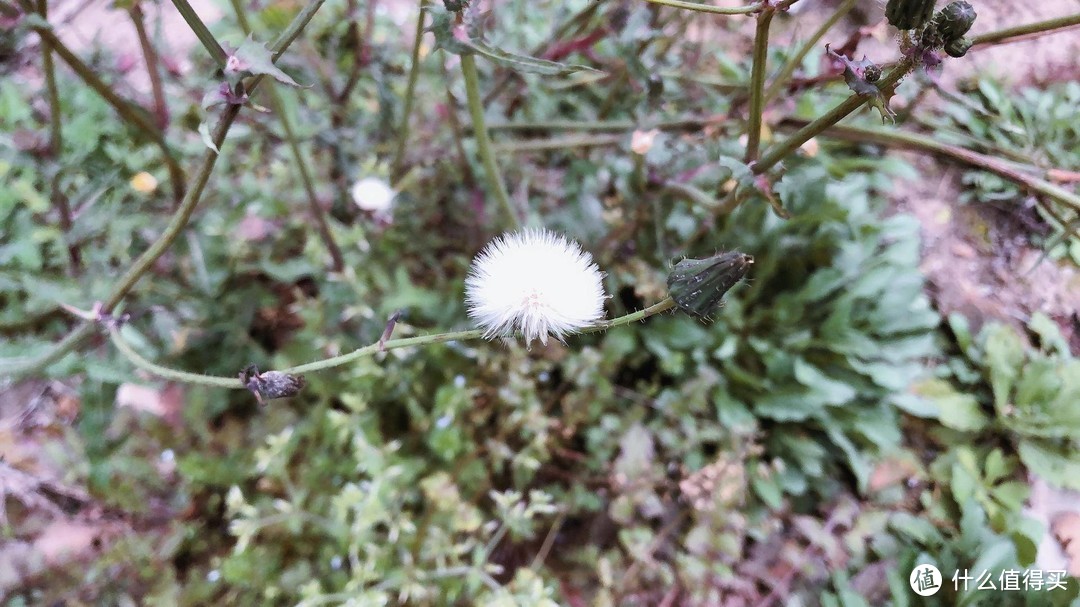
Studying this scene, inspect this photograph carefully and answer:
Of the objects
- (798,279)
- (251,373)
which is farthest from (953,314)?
(251,373)

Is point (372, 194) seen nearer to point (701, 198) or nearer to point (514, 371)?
point (514, 371)

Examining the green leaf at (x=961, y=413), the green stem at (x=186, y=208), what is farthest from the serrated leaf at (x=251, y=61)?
the green leaf at (x=961, y=413)

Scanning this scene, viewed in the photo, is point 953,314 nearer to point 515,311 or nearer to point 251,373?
point 515,311

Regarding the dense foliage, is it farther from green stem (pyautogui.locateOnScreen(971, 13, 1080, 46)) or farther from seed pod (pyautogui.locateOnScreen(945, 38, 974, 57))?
seed pod (pyautogui.locateOnScreen(945, 38, 974, 57))

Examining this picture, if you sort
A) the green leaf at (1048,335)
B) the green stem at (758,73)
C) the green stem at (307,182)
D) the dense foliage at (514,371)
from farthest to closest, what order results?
the green leaf at (1048,335), the dense foliage at (514,371), the green stem at (307,182), the green stem at (758,73)

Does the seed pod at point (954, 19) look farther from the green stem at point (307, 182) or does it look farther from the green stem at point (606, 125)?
the green stem at point (307, 182)

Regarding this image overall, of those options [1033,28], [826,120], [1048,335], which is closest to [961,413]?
[1048,335]

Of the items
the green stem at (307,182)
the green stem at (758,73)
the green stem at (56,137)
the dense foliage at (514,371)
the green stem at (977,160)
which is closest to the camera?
the green stem at (758,73)
